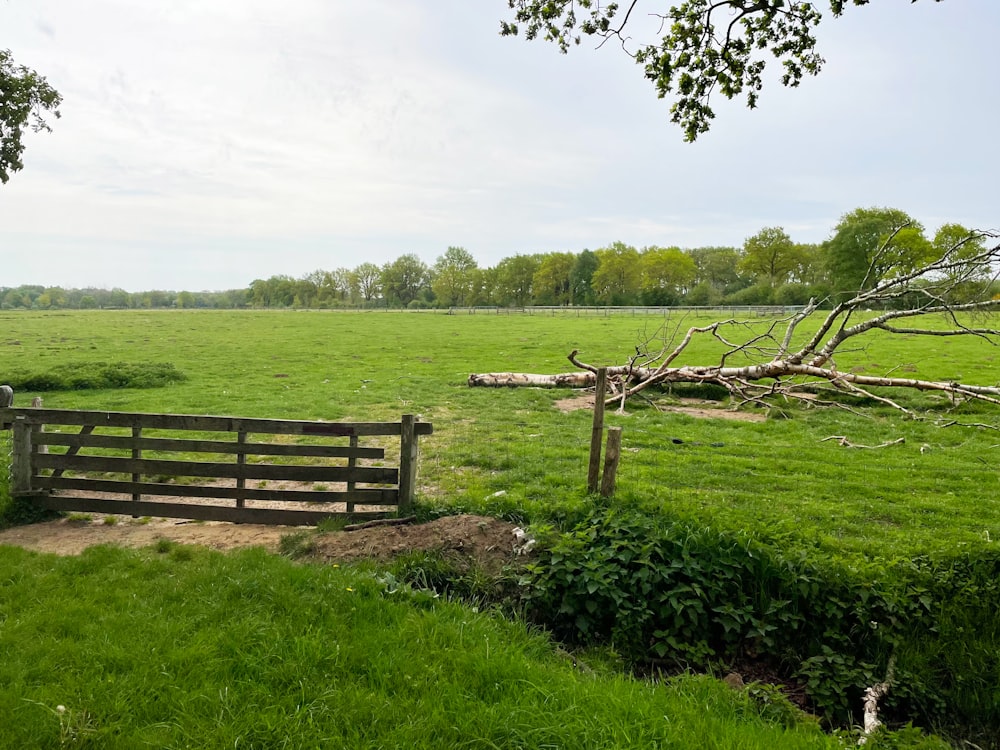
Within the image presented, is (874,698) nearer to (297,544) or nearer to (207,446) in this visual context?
(297,544)

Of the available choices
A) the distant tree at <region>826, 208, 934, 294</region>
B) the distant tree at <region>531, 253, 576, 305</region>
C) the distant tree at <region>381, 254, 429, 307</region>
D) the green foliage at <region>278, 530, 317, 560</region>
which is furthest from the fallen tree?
the distant tree at <region>381, 254, 429, 307</region>

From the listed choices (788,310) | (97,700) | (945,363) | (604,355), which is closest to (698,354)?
(604,355)

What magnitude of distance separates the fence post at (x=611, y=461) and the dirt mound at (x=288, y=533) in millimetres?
1378

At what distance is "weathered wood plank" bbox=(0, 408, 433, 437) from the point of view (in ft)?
24.7

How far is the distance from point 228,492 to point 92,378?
638 inches

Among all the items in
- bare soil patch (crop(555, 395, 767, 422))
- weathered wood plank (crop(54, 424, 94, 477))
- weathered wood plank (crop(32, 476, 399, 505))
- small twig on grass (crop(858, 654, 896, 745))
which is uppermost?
weathered wood plank (crop(54, 424, 94, 477))

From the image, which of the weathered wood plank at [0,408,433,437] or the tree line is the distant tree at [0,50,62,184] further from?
the tree line

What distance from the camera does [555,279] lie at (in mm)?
103938

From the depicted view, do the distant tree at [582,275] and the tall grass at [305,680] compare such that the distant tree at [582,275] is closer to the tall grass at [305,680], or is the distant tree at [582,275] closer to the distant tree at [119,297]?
the tall grass at [305,680]

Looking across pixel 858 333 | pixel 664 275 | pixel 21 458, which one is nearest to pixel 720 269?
pixel 664 275

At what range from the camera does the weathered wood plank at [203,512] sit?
7.74 meters

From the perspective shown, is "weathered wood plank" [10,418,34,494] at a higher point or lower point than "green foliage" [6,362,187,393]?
higher

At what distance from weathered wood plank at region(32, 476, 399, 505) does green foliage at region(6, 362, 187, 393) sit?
1396 centimetres

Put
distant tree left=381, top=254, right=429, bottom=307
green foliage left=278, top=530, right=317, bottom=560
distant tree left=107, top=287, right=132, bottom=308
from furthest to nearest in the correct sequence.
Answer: distant tree left=107, top=287, right=132, bottom=308 → distant tree left=381, top=254, right=429, bottom=307 → green foliage left=278, top=530, right=317, bottom=560
